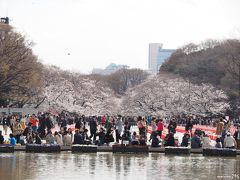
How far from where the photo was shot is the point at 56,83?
95250 millimetres

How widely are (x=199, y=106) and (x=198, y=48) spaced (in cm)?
3358

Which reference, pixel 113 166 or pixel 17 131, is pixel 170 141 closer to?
pixel 113 166

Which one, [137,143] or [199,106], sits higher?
[199,106]

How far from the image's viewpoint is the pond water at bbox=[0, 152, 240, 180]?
23078 millimetres

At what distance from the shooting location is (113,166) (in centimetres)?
2592

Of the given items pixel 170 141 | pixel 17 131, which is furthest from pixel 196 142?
pixel 17 131

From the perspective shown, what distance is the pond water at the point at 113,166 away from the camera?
75.7 feet

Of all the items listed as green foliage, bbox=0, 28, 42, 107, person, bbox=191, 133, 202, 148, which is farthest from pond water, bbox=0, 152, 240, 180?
green foliage, bbox=0, 28, 42, 107

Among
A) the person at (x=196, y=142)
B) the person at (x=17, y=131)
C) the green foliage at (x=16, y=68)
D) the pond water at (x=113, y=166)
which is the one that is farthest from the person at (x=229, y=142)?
the green foliage at (x=16, y=68)

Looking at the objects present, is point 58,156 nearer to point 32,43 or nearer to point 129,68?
point 32,43

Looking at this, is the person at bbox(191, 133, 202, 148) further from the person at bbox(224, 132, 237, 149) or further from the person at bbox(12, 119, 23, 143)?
the person at bbox(12, 119, 23, 143)

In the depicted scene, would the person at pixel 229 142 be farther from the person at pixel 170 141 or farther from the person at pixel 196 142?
the person at pixel 170 141

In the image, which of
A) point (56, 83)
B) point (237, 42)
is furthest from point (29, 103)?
point (237, 42)

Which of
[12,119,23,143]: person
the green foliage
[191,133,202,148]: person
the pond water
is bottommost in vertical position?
the pond water
